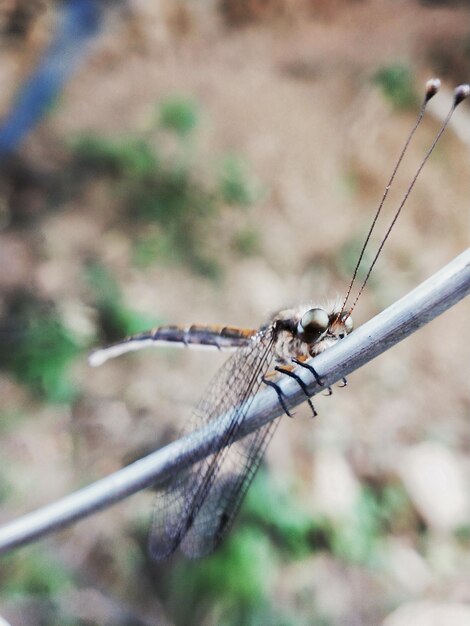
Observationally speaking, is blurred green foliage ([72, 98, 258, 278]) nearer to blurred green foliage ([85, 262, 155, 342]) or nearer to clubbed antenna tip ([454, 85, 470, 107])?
blurred green foliage ([85, 262, 155, 342])

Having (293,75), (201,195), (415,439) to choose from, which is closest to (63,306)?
(201,195)

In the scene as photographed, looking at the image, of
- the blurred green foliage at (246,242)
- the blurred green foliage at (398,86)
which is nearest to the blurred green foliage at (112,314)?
the blurred green foliage at (246,242)

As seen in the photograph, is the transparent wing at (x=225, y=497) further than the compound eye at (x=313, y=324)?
Yes

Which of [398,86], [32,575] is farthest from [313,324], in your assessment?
[398,86]

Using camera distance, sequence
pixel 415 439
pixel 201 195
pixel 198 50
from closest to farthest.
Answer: pixel 415 439 < pixel 201 195 < pixel 198 50

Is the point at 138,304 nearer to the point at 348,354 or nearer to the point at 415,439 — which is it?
the point at 415,439

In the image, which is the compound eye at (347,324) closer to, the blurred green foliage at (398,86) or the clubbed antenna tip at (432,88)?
the clubbed antenna tip at (432,88)

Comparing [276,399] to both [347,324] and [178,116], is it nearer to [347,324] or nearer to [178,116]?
[347,324]
